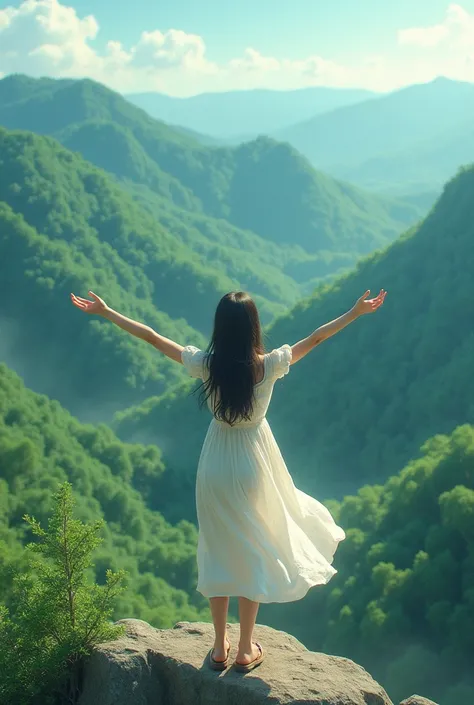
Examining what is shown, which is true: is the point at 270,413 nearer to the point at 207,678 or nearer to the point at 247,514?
the point at 207,678

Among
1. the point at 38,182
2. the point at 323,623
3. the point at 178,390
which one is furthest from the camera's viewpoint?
the point at 38,182

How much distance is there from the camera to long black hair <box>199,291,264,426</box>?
5656mm

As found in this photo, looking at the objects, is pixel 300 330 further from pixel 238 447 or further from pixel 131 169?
pixel 131 169

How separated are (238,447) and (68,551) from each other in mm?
1575

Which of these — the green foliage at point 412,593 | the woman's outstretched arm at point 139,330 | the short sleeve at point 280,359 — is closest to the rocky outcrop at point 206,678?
the short sleeve at point 280,359

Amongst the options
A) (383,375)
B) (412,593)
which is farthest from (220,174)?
(412,593)

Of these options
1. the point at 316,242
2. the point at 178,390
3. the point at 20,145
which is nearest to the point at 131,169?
the point at 316,242

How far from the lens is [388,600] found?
25.2 meters

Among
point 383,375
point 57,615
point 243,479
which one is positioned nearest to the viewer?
point 243,479

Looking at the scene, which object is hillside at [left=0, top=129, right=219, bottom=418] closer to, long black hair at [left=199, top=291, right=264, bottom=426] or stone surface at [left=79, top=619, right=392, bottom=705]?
stone surface at [left=79, top=619, right=392, bottom=705]

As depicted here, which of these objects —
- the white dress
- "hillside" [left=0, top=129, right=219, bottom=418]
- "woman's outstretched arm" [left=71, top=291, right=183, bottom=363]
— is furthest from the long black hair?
"hillside" [left=0, top=129, right=219, bottom=418]

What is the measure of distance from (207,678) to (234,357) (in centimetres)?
234

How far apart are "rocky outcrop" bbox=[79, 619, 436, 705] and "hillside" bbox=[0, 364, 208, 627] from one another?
19411 millimetres

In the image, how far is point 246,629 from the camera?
595 centimetres
